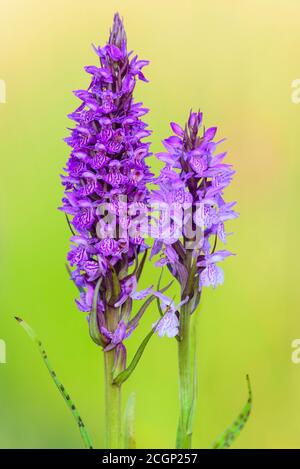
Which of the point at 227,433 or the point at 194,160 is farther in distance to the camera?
the point at 227,433

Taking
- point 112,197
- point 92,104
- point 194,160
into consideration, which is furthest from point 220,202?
point 92,104

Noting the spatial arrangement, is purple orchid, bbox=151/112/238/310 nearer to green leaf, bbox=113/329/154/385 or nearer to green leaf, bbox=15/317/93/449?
green leaf, bbox=113/329/154/385

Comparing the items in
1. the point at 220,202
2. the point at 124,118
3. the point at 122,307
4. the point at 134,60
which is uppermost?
the point at 134,60

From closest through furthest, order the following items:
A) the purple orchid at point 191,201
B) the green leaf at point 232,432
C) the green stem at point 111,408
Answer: the purple orchid at point 191,201 < the green stem at point 111,408 < the green leaf at point 232,432

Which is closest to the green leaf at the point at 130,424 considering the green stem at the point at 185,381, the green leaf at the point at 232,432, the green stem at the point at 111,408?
the green stem at the point at 111,408

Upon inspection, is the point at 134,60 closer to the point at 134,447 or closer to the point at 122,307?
the point at 122,307

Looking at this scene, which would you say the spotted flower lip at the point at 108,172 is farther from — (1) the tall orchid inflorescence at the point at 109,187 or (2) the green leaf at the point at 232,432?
(2) the green leaf at the point at 232,432

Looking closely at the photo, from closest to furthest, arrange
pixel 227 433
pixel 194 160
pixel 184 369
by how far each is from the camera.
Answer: pixel 194 160, pixel 184 369, pixel 227 433
